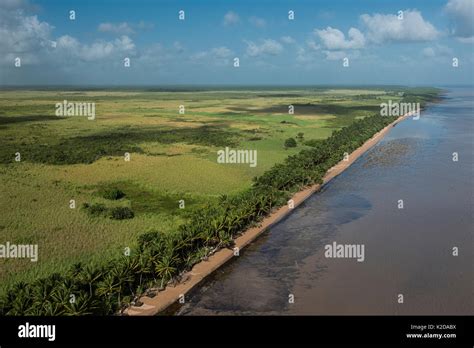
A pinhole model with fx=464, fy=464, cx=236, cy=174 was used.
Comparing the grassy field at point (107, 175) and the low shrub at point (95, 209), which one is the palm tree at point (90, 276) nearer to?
the grassy field at point (107, 175)

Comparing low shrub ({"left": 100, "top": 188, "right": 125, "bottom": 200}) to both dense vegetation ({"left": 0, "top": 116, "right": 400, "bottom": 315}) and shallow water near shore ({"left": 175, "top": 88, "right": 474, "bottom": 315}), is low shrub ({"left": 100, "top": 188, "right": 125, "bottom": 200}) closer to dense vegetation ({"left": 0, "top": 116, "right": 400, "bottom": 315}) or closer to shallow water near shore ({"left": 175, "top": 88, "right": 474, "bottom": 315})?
dense vegetation ({"left": 0, "top": 116, "right": 400, "bottom": 315})

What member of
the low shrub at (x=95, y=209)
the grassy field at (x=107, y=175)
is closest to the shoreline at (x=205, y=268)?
the grassy field at (x=107, y=175)

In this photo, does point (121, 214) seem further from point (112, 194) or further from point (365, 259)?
point (365, 259)

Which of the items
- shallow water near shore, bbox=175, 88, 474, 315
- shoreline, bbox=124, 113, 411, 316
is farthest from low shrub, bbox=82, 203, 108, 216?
shallow water near shore, bbox=175, 88, 474, 315
